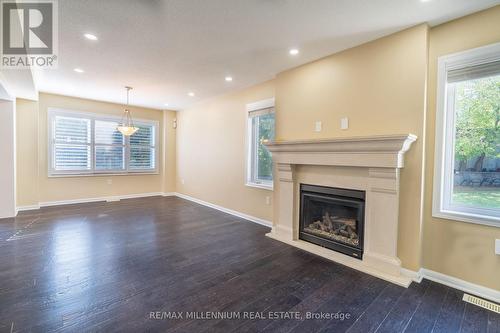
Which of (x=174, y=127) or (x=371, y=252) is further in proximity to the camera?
(x=174, y=127)

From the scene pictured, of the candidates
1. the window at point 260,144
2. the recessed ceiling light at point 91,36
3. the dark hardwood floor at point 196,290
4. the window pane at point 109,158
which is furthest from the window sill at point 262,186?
the window pane at point 109,158

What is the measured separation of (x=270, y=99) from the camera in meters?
4.14

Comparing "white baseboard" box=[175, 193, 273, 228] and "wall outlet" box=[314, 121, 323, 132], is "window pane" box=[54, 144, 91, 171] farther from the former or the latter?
"wall outlet" box=[314, 121, 323, 132]

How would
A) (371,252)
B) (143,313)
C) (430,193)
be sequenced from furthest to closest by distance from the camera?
1. (371,252)
2. (430,193)
3. (143,313)

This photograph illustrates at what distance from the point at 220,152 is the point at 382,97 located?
351 centimetres

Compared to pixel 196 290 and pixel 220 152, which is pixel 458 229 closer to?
pixel 196 290

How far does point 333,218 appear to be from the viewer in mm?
3260

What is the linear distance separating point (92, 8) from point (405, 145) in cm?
330

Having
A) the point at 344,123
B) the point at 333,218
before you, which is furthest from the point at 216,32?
the point at 333,218

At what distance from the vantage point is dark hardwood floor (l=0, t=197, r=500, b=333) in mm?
1773

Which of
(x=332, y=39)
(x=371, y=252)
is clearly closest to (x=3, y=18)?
(x=332, y=39)

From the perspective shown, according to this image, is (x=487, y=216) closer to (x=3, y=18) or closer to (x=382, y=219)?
(x=382, y=219)

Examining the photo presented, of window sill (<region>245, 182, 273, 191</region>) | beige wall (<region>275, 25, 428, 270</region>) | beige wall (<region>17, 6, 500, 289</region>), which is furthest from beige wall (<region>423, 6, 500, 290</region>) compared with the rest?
window sill (<region>245, 182, 273, 191</region>)

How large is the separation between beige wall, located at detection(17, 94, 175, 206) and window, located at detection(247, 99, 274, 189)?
3.83 metres
